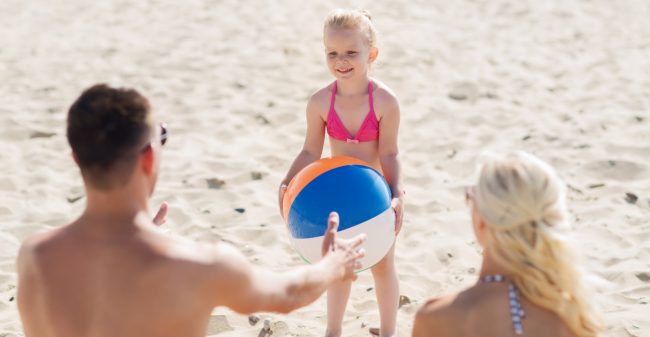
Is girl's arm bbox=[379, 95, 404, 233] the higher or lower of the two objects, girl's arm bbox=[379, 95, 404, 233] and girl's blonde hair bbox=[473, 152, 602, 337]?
the lower

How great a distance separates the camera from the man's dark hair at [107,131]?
2.48m

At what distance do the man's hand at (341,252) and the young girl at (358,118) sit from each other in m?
0.72

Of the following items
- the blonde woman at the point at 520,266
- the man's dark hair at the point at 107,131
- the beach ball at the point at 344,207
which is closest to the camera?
the man's dark hair at the point at 107,131

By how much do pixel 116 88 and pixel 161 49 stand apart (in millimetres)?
7003

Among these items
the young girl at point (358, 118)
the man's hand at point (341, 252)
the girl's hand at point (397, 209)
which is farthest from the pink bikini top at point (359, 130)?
the man's hand at point (341, 252)

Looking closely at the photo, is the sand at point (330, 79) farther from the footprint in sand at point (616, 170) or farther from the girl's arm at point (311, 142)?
the girl's arm at point (311, 142)

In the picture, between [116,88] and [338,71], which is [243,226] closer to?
[338,71]

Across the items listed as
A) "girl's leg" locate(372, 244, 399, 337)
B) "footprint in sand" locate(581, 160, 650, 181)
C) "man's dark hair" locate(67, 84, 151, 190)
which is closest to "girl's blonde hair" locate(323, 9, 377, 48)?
"girl's leg" locate(372, 244, 399, 337)

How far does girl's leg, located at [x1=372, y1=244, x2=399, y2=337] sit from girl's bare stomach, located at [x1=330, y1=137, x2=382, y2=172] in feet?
1.40

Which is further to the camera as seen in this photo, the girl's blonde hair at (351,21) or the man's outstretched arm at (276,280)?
the girl's blonde hair at (351,21)

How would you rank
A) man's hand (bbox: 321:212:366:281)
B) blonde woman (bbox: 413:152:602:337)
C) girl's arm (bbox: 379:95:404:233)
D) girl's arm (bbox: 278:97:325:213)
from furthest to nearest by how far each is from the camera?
girl's arm (bbox: 278:97:325:213)
girl's arm (bbox: 379:95:404:233)
man's hand (bbox: 321:212:366:281)
blonde woman (bbox: 413:152:602:337)

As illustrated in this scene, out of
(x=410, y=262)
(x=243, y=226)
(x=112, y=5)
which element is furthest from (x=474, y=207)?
(x=112, y=5)

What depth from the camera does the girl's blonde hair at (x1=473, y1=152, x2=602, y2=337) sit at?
8.46ft

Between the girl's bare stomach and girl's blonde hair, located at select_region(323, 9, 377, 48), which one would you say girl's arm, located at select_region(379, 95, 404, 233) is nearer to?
the girl's bare stomach
